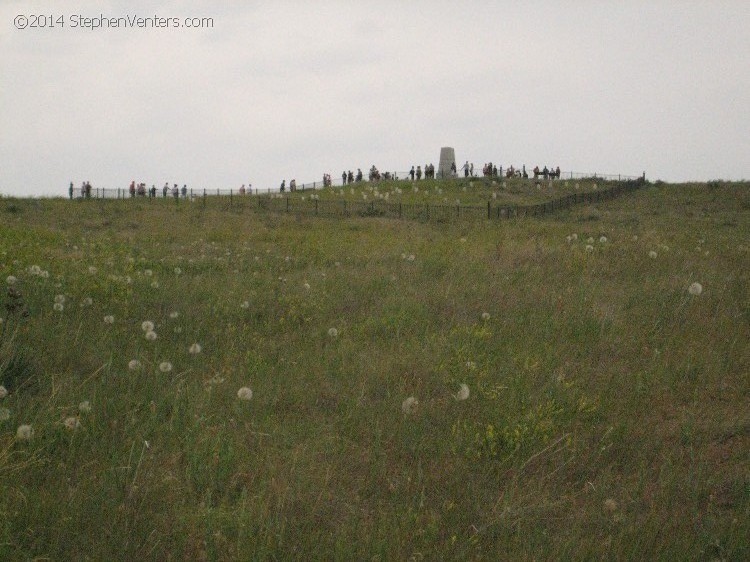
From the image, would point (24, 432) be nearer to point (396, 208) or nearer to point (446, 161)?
point (396, 208)

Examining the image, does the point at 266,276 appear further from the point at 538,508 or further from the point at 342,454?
Answer: the point at 538,508

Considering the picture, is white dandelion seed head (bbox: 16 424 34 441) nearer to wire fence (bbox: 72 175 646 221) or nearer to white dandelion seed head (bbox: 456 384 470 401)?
white dandelion seed head (bbox: 456 384 470 401)

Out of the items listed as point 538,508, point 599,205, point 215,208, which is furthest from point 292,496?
point 599,205

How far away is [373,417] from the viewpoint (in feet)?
15.2

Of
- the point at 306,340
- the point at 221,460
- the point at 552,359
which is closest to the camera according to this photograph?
the point at 221,460

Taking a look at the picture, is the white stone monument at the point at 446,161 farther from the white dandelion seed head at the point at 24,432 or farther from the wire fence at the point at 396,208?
the white dandelion seed head at the point at 24,432

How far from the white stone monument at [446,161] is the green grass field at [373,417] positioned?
44.7 meters

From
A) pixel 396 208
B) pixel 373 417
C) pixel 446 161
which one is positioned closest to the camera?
pixel 373 417

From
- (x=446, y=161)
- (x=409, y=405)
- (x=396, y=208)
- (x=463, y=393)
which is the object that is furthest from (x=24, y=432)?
(x=446, y=161)

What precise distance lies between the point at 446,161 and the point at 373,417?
51.4 metres

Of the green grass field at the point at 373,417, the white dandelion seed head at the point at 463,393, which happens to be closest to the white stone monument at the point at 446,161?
the green grass field at the point at 373,417

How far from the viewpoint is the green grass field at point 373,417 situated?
124 inches

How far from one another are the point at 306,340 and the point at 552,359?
7.99 ft

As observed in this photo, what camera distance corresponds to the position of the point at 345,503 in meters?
3.52
